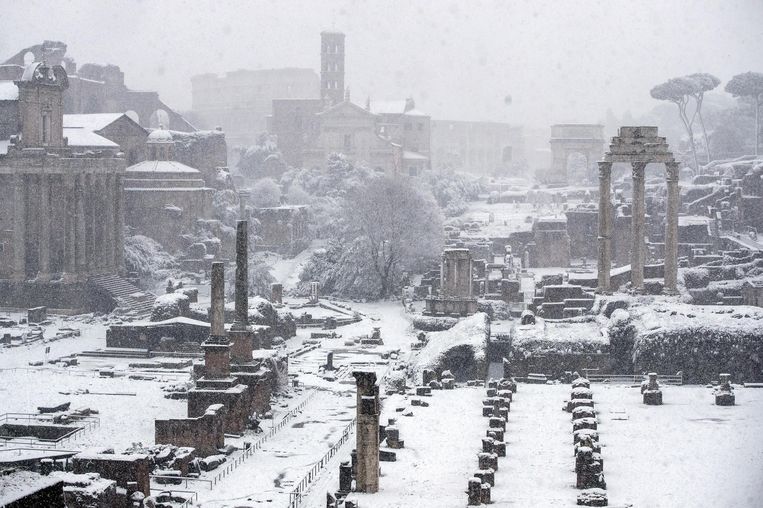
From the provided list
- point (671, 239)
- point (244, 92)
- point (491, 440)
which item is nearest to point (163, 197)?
point (671, 239)

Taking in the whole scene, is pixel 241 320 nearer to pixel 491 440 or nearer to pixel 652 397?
pixel 652 397

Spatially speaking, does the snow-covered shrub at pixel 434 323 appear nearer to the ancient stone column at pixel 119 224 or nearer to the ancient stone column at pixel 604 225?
the ancient stone column at pixel 604 225

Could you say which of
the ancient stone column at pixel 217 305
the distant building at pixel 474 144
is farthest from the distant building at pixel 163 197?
the distant building at pixel 474 144

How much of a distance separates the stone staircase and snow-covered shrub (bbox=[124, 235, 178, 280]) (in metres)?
3.12

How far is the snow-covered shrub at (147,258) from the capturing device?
6506 centimetres

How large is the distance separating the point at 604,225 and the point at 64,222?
25.5 meters

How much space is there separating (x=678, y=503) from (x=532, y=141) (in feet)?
465

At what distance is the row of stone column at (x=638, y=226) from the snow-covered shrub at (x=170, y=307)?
16.4 meters

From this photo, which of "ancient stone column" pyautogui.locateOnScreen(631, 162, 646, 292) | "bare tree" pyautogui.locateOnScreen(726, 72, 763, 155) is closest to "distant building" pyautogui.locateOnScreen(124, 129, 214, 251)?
"ancient stone column" pyautogui.locateOnScreen(631, 162, 646, 292)

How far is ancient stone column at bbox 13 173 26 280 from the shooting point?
59.1 m

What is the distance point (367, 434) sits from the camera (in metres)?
26.0

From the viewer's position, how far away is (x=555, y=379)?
40.5 meters

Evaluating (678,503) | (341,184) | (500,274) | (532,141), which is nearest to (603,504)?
(678,503)

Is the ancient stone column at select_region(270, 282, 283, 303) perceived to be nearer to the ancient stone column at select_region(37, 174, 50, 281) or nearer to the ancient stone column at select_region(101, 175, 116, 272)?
the ancient stone column at select_region(101, 175, 116, 272)
